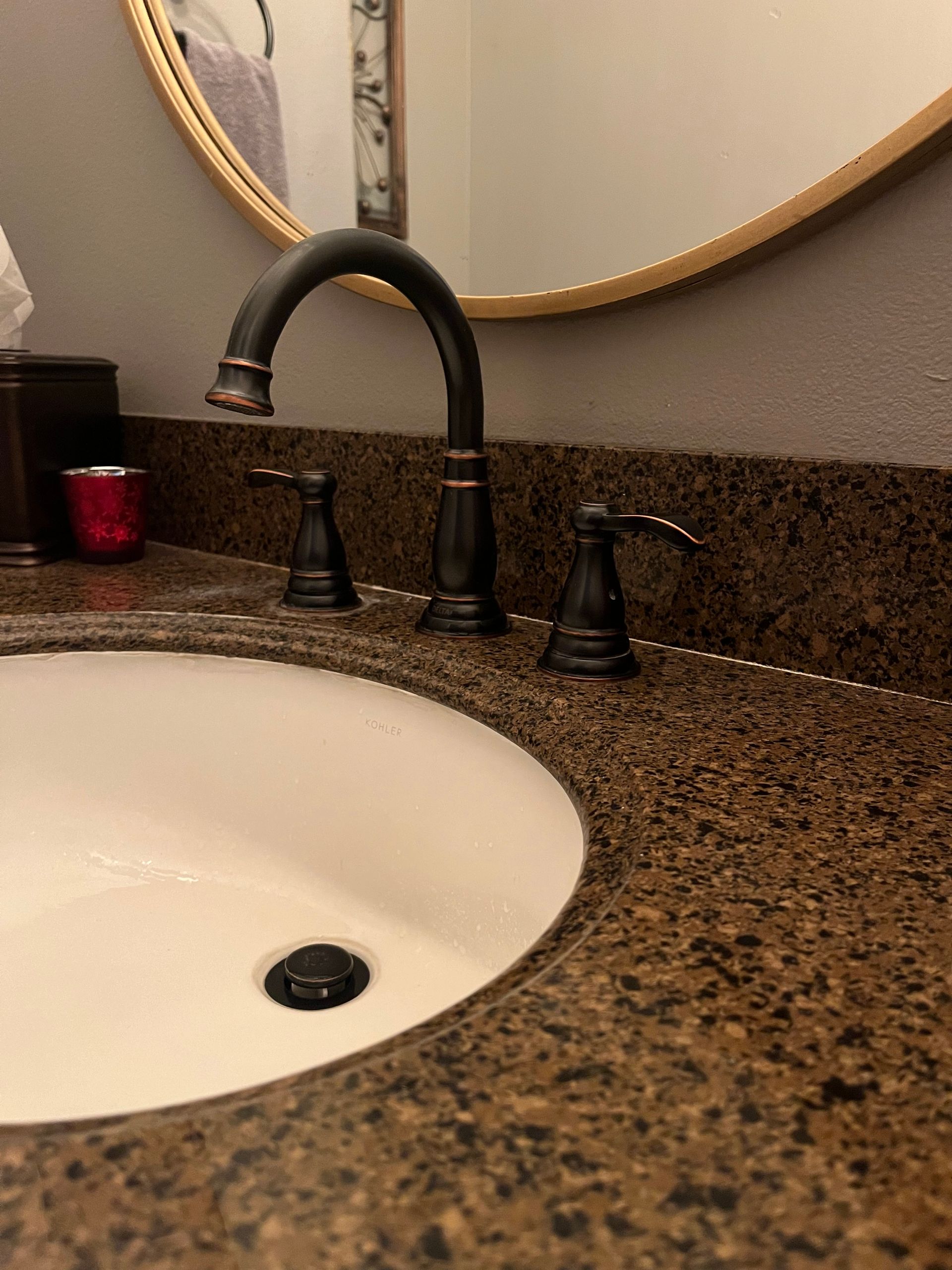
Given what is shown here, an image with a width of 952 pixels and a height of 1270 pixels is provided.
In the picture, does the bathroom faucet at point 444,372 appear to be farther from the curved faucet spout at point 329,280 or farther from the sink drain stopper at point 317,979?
the sink drain stopper at point 317,979

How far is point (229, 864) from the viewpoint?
0.78 meters

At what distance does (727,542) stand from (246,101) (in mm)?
661

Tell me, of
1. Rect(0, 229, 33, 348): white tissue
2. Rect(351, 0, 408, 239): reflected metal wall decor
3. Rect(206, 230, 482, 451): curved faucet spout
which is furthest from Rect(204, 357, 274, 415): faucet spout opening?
Rect(0, 229, 33, 348): white tissue

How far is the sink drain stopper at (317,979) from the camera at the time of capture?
0.63 metres

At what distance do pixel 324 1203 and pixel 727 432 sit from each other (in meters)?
0.60

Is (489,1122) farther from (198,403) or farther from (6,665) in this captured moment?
(198,403)

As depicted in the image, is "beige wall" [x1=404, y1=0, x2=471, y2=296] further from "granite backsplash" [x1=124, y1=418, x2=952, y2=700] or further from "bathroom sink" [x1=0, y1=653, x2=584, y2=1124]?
"bathroom sink" [x1=0, y1=653, x2=584, y2=1124]

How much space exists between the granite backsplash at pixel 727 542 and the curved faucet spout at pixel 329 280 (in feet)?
0.30

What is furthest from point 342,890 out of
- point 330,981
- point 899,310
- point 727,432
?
point 899,310

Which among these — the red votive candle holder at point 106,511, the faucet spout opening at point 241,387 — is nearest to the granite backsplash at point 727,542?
the red votive candle holder at point 106,511

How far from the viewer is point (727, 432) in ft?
2.39

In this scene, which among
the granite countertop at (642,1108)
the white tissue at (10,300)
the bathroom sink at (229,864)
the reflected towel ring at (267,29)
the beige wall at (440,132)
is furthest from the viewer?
the white tissue at (10,300)

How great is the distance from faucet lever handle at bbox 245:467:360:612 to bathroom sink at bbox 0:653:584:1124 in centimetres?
9

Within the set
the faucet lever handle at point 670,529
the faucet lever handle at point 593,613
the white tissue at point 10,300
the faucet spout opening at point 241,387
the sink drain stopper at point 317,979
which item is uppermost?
the white tissue at point 10,300
